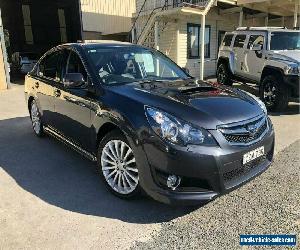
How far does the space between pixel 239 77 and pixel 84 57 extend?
24.1ft

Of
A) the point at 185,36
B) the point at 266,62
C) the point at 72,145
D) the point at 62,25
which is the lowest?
the point at 72,145

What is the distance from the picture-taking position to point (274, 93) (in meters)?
8.34

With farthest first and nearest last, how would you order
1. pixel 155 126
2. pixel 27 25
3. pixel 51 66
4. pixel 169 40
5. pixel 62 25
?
pixel 62 25 → pixel 27 25 → pixel 169 40 → pixel 51 66 → pixel 155 126

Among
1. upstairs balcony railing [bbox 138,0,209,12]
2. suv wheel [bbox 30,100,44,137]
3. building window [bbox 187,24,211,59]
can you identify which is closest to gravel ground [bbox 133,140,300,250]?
suv wheel [bbox 30,100,44,137]

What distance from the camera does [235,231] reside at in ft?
10.3

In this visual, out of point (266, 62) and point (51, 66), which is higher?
point (51, 66)

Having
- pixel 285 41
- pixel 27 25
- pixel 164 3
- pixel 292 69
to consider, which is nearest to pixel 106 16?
pixel 164 3

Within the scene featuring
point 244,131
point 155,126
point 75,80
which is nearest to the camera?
point 155,126

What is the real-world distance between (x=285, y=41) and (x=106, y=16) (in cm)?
1441

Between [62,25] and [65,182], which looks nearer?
[65,182]

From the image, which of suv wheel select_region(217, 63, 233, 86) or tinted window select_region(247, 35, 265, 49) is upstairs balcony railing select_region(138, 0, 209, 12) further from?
tinted window select_region(247, 35, 265, 49)

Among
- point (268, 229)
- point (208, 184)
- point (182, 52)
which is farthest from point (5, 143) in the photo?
point (182, 52)

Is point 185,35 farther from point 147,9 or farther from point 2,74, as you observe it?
point 2,74

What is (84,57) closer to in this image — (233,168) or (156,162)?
(156,162)
